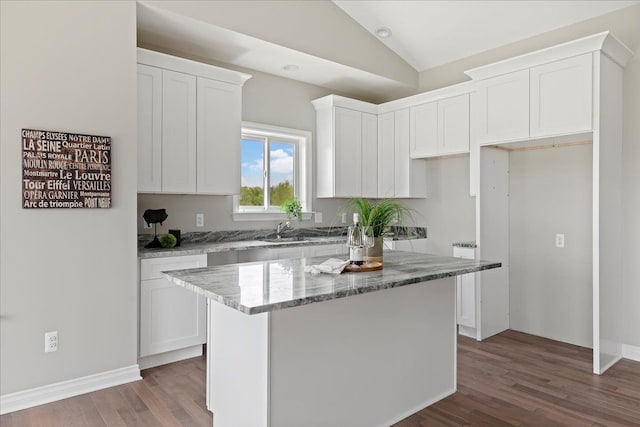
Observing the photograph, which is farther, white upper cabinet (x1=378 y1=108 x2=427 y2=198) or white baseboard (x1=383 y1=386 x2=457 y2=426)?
white upper cabinet (x1=378 y1=108 x2=427 y2=198)

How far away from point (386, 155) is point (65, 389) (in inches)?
150

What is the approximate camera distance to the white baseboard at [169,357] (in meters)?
3.29

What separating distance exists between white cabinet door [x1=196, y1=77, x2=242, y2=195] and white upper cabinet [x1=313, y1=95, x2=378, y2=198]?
121 centimetres

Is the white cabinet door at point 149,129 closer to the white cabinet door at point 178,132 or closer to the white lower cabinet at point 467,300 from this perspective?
the white cabinet door at point 178,132

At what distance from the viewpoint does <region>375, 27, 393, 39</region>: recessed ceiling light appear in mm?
4453

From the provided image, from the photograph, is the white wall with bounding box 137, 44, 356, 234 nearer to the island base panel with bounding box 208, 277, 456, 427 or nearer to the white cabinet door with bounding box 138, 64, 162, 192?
the white cabinet door with bounding box 138, 64, 162, 192

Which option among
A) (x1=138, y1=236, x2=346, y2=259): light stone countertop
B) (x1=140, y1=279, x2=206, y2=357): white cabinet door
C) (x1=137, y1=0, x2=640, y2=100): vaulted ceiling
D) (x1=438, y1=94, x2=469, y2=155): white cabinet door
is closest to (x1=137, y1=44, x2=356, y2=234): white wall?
(x1=137, y1=0, x2=640, y2=100): vaulted ceiling

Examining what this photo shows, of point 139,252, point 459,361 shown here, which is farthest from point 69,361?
point 459,361

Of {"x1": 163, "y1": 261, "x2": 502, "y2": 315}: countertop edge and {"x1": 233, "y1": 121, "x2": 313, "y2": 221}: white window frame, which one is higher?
{"x1": 233, "y1": 121, "x2": 313, "y2": 221}: white window frame

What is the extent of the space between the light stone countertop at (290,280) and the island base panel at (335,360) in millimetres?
143

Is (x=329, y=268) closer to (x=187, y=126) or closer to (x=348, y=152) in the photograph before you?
(x=187, y=126)

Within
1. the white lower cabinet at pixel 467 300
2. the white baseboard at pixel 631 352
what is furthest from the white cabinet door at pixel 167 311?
the white baseboard at pixel 631 352

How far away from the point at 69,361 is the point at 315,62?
10.7ft

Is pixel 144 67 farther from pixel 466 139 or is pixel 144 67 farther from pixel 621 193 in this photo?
pixel 621 193
